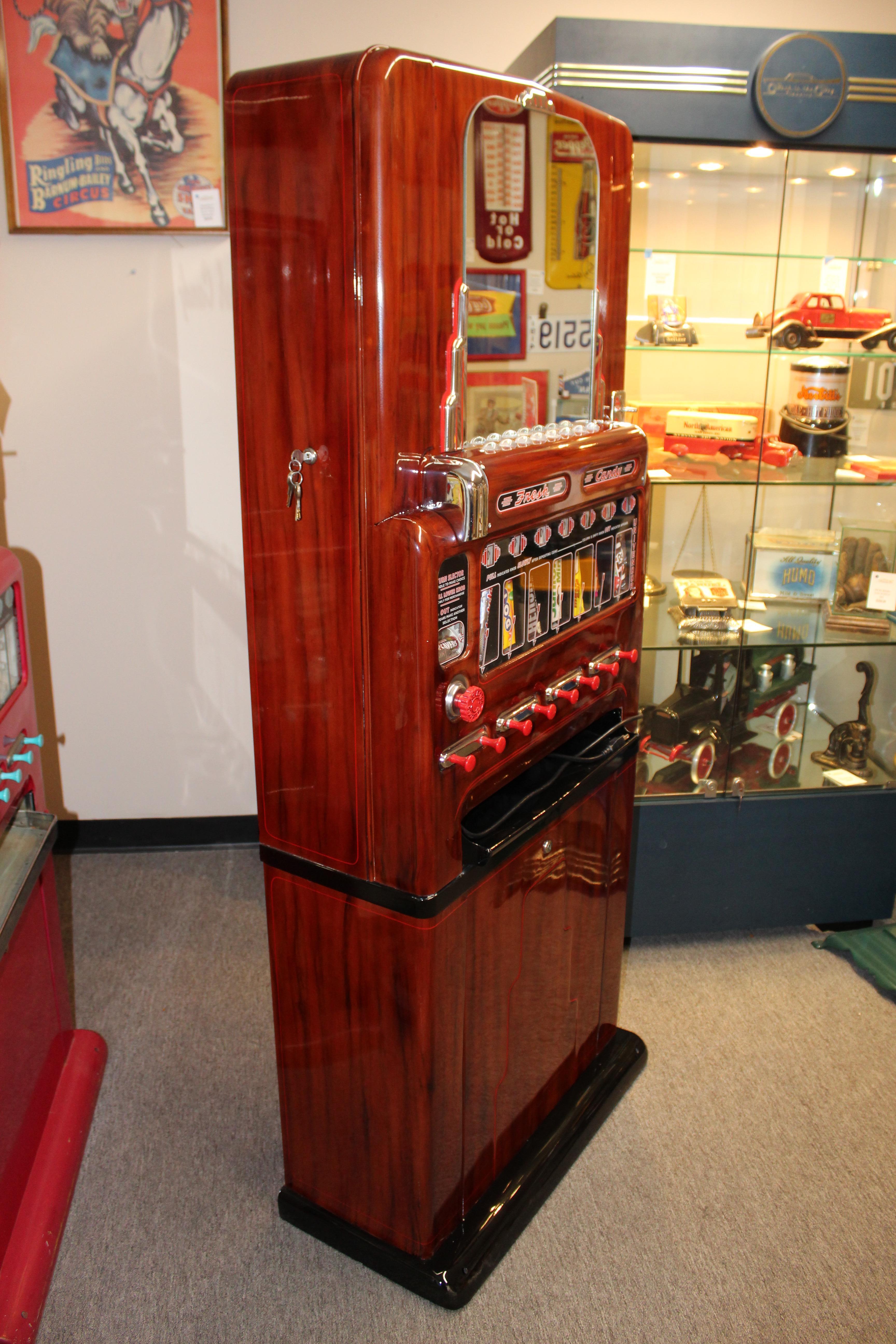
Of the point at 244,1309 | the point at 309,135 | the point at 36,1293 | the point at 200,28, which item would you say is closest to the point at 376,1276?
the point at 244,1309

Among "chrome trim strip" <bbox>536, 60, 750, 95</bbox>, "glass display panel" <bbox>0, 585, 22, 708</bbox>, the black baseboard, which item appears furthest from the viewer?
the black baseboard

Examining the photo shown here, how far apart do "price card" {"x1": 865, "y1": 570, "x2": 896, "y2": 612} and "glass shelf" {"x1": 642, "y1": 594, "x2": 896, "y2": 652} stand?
64 millimetres

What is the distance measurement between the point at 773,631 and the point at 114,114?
7.49ft

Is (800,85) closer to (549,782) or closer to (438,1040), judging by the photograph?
(549,782)

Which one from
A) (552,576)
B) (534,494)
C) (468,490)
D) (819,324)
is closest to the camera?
A: (468,490)

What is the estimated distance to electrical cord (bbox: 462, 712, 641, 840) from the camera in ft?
5.51

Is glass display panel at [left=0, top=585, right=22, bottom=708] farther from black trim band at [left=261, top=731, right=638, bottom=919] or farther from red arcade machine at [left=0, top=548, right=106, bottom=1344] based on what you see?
black trim band at [left=261, top=731, right=638, bottom=919]

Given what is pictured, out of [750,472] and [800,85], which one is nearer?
[800,85]

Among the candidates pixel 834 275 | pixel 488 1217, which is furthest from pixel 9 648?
pixel 834 275

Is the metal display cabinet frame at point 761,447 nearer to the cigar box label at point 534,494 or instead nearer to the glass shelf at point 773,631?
the glass shelf at point 773,631

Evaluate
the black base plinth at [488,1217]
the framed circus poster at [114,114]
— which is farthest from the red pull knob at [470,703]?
the framed circus poster at [114,114]

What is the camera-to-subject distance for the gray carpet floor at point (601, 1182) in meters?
1.83

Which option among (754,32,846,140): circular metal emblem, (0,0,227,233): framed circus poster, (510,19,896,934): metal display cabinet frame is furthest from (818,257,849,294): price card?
(0,0,227,233): framed circus poster

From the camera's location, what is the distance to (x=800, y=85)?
230 centimetres
